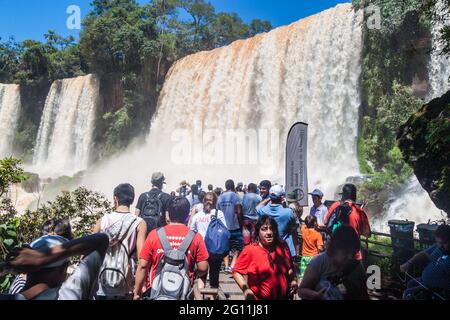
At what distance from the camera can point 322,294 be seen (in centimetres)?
239

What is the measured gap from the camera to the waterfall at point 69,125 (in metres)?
31.2

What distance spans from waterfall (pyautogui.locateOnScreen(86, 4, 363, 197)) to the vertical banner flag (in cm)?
896

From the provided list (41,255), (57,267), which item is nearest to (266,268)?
(57,267)

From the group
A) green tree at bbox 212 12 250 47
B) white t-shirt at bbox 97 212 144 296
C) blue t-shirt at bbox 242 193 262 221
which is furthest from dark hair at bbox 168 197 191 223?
green tree at bbox 212 12 250 47

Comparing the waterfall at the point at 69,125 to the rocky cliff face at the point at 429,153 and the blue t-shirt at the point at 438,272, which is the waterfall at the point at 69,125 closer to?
the rocky cliff face at the point at 429,153

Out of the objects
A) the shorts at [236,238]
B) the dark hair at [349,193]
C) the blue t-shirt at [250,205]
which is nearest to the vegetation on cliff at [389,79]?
the blue t-shirt at [250,205]

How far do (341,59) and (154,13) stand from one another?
732 inches

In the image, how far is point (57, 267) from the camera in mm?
2133

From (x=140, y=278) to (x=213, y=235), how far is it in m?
1.58

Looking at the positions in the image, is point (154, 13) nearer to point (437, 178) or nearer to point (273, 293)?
point (437, 178)

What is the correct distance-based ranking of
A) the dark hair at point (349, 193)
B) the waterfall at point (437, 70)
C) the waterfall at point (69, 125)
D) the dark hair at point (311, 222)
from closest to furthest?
the dark hair at point (349, 193)
the dark hair at point (311, 222)
the waterfall at point (437, 70)
the waterfall at point (69, 125)

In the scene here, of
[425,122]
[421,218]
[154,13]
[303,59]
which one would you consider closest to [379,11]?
[303,59]

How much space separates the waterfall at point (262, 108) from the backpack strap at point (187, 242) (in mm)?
12356

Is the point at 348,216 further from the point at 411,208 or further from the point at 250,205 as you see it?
the point at 411,208
